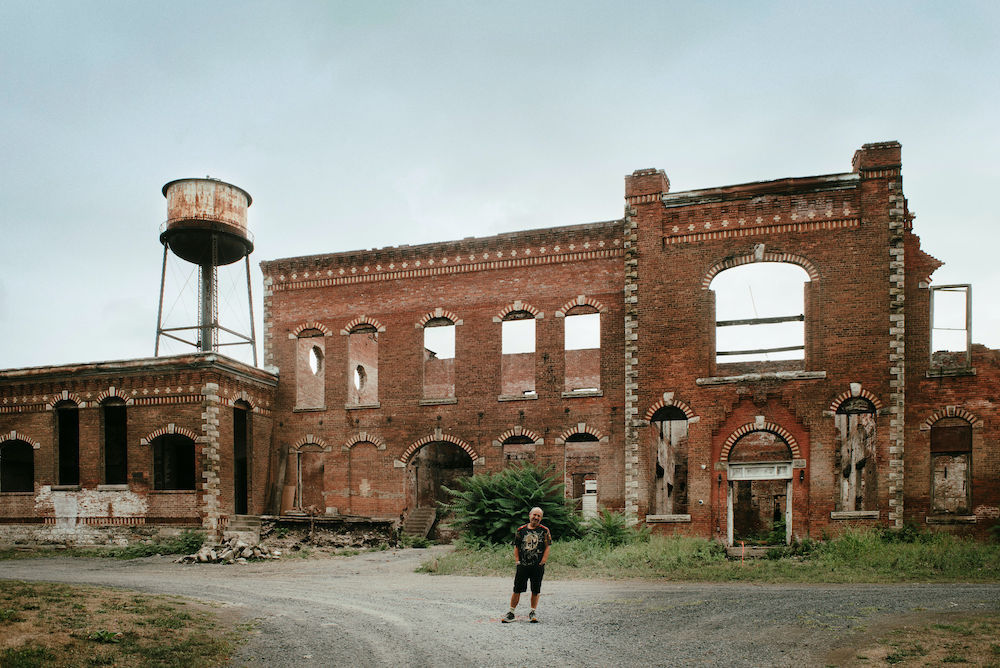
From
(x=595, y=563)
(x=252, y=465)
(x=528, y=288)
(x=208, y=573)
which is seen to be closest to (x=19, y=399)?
(x=252, y=465)

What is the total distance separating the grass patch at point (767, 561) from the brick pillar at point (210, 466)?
7742 millimetres

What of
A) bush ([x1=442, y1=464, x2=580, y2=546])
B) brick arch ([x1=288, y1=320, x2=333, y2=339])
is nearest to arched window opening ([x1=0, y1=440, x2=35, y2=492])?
brick arch ([x1=288, y1=320, x2=333, y2=339])

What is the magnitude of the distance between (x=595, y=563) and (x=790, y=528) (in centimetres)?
607

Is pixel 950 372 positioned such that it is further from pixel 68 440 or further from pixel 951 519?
pixel 68 440

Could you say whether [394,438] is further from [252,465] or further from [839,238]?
[839,238]

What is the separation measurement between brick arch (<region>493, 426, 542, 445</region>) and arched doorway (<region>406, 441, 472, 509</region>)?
525 centimetres

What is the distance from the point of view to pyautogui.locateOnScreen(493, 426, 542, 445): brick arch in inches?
959

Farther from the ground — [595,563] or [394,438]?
[394,438]

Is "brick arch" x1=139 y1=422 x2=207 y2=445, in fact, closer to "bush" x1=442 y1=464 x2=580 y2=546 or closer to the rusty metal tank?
the rusty metal tank

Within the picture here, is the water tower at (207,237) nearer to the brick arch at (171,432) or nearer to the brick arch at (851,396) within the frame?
the brick arch at (171,432)

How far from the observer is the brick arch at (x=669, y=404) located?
21953 millimetres

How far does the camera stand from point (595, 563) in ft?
58.9

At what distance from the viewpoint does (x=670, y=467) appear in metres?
28.5

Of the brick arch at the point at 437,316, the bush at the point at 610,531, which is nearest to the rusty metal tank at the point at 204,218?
the brick arch at the point at 437,316
